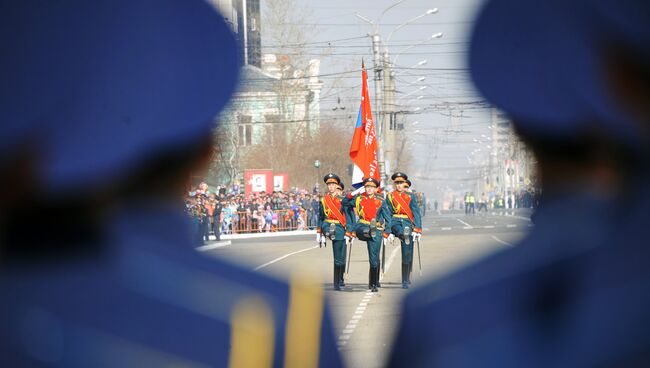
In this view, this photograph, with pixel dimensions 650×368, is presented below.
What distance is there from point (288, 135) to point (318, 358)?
704 millimetres

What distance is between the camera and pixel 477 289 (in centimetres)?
302

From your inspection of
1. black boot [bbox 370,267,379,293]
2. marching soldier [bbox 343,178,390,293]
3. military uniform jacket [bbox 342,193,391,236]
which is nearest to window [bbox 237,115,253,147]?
marching soldier [bbox 343,178,390,293]

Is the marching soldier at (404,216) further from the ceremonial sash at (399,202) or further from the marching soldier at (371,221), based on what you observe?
the marching soldier at (371,221)

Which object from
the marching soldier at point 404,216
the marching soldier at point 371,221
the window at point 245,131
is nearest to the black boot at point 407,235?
the marching soldier at point 404,216

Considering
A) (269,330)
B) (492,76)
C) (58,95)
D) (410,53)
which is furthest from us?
(269,330)

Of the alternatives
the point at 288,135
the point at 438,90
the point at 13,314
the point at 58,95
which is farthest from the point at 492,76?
the point at 13,314

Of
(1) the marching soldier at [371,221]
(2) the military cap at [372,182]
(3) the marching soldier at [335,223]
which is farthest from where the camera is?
(3) the marching soldier at [335,223]

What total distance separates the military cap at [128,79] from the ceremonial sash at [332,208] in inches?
457

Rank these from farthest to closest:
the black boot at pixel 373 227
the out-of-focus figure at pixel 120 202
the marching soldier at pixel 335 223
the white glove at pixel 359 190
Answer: the black boot at pixel 373 227 → the marching soldier at pixel 335 223 → the white glove at pixel 359 190 → the out-of-focus figure at pixel 120 202

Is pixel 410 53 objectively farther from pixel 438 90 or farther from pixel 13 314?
pixel 13 314

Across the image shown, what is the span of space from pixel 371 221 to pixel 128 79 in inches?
467

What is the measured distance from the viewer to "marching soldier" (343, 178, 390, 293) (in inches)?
557

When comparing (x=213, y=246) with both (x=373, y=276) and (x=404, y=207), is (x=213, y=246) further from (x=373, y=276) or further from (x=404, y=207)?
(x=404, y=207)

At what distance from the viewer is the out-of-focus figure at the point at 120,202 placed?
2752 mm
